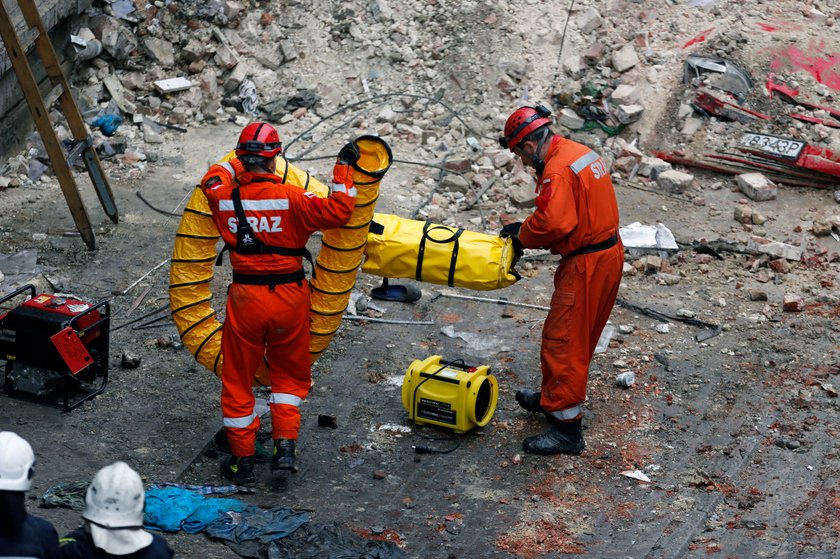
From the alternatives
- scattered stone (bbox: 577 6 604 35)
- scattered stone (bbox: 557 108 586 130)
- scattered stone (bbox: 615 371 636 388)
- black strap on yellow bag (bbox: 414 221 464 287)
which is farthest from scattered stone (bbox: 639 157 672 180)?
black strap on yellow bag (bbox: 414 221 464 287)

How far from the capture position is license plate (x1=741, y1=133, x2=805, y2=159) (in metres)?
11.1

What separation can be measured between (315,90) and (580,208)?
22.6ft

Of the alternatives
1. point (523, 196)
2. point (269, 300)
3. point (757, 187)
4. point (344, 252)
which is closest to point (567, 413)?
point (344, 252)

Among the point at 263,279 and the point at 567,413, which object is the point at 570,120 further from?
the point at 263,279

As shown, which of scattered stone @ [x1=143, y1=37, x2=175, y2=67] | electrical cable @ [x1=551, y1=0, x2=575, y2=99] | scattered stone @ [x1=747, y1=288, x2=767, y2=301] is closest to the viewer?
scattered stone @ [x1=747, y1=288, x2=767, y2=301]

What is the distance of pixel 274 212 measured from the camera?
5.75m

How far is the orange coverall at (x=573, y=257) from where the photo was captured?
6.18m

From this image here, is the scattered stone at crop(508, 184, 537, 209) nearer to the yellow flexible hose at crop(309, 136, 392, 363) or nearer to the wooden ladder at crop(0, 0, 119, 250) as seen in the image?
the wooden ladder at crop(0, 0, 119, 250)

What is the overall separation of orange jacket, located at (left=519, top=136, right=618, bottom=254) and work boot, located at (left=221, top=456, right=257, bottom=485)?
7.22ft

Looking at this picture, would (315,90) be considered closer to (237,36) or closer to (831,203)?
(237,36)

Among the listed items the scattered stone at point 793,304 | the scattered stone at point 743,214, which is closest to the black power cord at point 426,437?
the scattered stone at point 793,304

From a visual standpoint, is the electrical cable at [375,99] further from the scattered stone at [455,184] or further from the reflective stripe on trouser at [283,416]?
the reflective stripe on trouser at [283,416]

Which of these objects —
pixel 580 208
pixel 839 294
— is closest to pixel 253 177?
pixel 580 208

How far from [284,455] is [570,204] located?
233cm
